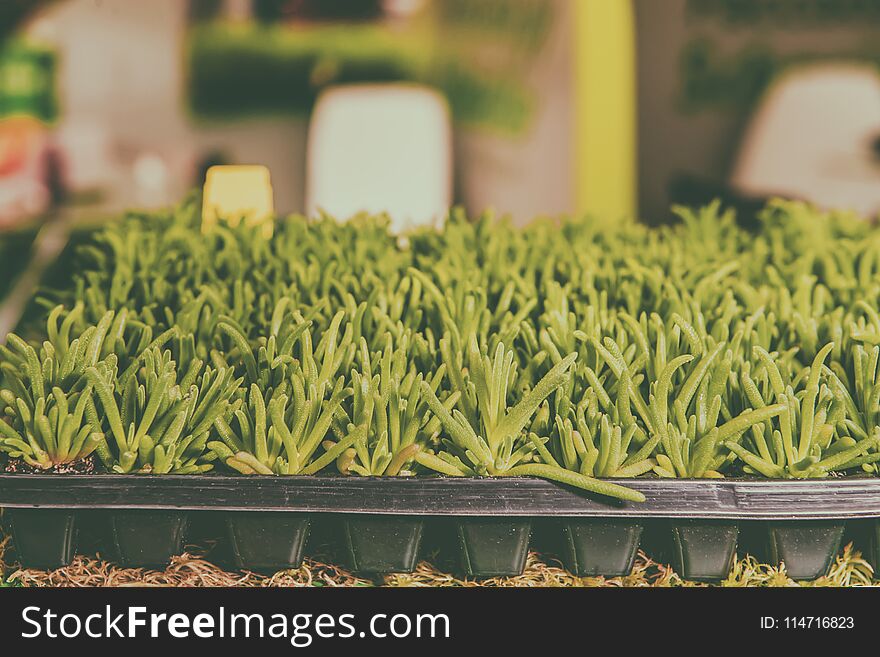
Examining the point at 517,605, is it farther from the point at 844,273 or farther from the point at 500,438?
the point at 844,273

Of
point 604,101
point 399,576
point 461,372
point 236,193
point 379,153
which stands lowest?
point 399,576

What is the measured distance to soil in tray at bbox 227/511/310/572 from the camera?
0.68 m

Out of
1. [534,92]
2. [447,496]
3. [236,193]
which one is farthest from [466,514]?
[534,92]

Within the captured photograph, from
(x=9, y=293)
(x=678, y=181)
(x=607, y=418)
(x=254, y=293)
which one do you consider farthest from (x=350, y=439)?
(x=678, y=181)

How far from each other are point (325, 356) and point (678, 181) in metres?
2.16

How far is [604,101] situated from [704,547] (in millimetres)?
2671

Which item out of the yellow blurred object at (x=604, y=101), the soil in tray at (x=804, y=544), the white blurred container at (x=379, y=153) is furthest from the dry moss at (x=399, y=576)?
the yellow blurred object at (x=604, y=101)

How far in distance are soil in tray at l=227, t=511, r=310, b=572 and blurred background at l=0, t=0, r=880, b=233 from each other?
2.08 meters

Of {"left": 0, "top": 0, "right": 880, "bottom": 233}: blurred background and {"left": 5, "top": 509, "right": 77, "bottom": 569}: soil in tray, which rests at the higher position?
{"left": 0, "top": 0, "right": 880, "bottom": 233}: blurred background

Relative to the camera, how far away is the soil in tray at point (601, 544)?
675 mm

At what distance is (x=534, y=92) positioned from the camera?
306cm

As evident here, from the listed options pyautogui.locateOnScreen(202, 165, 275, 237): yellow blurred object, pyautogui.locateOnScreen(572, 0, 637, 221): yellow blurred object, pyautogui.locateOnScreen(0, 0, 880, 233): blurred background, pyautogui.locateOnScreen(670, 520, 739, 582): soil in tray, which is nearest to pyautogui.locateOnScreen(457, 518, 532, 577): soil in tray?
pyautogui.locateOnScreen(670, 520, 739, 582): soil in tray

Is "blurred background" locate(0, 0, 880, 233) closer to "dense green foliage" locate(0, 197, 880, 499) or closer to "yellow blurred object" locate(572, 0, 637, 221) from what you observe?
"yellow blurred object" locate(572, 0, 637, 221)

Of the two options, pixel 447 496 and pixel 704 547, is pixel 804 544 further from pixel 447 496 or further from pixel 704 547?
pixel 447 496
